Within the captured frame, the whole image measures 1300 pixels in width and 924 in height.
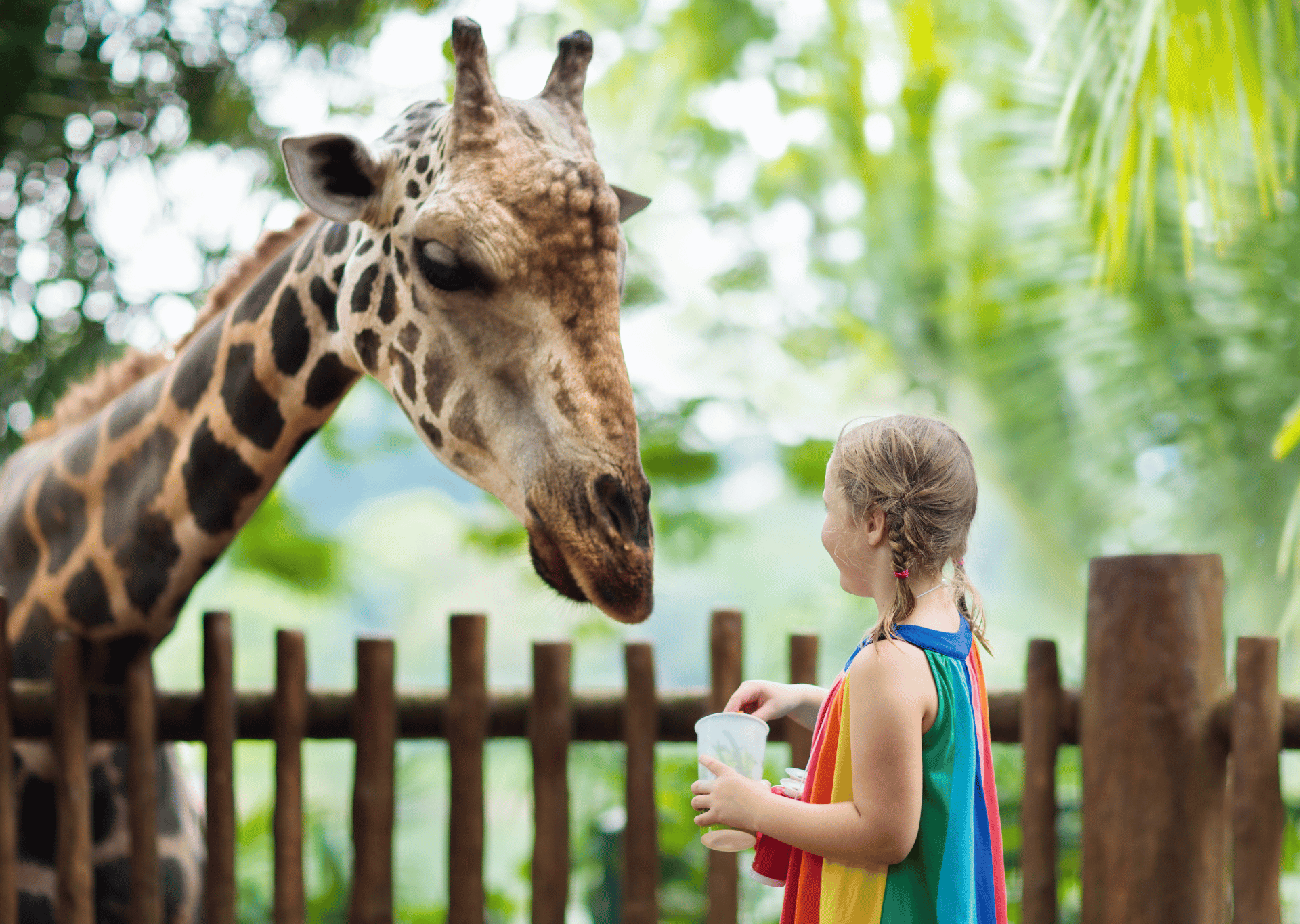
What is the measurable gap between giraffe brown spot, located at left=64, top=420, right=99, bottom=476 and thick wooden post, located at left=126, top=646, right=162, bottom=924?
1.28 feet

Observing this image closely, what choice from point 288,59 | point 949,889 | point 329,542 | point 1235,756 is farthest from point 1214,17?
point 329,542

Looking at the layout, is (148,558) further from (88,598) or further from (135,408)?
(135,408)

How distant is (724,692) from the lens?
6.75 ft

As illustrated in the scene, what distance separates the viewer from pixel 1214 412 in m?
6.20

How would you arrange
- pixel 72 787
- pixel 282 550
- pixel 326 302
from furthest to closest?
pixel 282 550 < pixel 72 787 < pixel 326 302

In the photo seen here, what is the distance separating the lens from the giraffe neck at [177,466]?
1.69 metres

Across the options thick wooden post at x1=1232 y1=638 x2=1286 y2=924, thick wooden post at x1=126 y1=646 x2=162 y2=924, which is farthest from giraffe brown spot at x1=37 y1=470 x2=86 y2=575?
thick wooden post at x1=1232 y1=638 x2=1286 y2=924

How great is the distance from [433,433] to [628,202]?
65 cm

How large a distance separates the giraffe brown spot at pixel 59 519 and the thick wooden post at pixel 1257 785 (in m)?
2.20

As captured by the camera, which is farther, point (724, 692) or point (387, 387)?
point (724, 692)

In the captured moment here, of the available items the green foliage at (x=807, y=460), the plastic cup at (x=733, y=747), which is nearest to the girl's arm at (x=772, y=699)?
the plastic cup at (x=733, y=747)

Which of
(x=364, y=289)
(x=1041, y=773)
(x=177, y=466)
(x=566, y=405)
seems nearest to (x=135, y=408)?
(x=177, y=466)

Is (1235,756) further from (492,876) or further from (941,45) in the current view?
(492,876)

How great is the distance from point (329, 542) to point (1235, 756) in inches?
203
